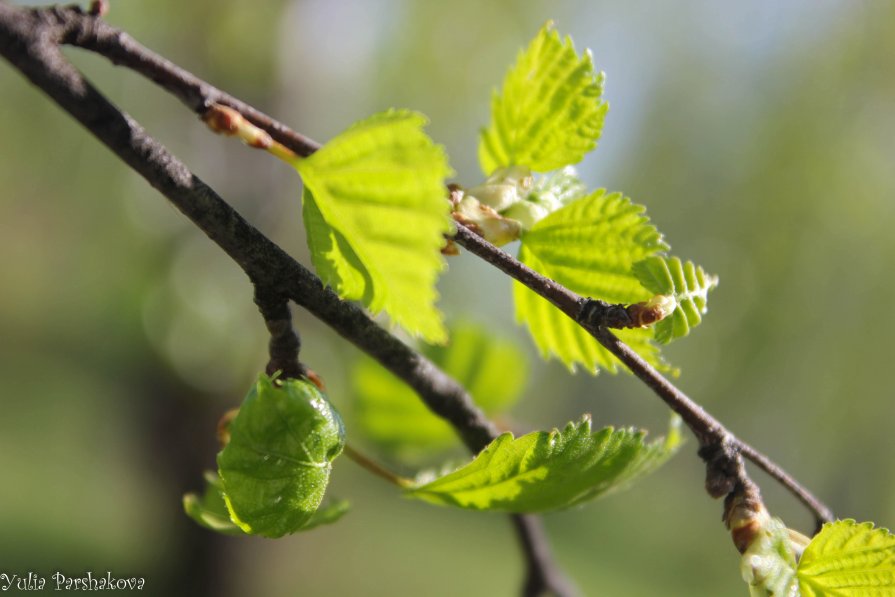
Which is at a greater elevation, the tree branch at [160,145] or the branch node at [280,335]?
Answer: the tree branch at [160,145]

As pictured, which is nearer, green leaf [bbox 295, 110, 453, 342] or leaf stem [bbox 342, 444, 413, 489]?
green leaf [bbox 295, 110, 453, 342]

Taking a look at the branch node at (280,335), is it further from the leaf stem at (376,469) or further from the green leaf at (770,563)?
the green leaf at (770,563)

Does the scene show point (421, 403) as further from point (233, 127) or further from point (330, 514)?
point (233, 127)

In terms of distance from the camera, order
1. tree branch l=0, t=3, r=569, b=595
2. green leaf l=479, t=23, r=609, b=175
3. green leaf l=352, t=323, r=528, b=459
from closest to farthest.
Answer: tree branch l=0, t=3, r=569, b=595, green leaf l=479, t=23, r=609, b=175, green leaf l=352, t=323, r=528, b=459

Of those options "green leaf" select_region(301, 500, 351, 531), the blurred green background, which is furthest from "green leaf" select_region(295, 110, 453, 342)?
the blurred green background

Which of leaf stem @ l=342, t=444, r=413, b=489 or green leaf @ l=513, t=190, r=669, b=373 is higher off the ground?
green leaf @ l=513, t=190, r=669, b=373

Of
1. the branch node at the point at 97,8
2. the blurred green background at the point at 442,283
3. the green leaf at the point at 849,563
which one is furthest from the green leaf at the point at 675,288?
the blurred green background at the point at 442,283

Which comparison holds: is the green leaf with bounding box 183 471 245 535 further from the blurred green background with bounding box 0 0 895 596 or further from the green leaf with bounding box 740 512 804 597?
the blurred green background with bounding box 0 0 895 596
